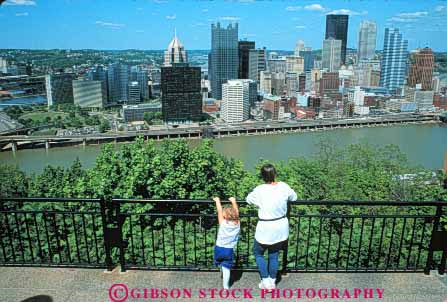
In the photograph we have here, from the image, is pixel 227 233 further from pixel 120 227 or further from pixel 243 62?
pixel 243 62

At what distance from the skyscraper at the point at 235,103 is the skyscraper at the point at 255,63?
46030 millimetres

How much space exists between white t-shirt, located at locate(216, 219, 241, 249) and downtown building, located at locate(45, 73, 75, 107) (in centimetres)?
7706

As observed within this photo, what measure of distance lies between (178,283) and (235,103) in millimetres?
72133

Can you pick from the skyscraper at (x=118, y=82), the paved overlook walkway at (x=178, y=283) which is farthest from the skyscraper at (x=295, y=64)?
the paved overlook walkway at (x=178, y=283)

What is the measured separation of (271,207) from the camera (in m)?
2.49

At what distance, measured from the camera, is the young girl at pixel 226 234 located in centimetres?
256

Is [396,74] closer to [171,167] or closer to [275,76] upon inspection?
[275,76]

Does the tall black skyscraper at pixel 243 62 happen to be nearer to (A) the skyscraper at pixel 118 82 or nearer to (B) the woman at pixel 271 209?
(A) the skyscraper at pixel 118 82

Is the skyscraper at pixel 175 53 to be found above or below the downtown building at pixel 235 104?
above

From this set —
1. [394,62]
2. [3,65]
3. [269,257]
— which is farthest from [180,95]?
[394,62]

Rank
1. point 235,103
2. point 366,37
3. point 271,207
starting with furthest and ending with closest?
point 366,37, point 235,103, point 271,207

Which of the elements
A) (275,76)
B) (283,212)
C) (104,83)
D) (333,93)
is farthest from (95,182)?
(275,76)

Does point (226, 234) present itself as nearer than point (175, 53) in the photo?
Yes

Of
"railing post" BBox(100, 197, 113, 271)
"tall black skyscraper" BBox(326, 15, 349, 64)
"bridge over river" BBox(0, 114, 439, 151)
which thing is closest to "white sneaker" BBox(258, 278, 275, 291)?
"railing post" BBox(100, 197, 113, 271)
